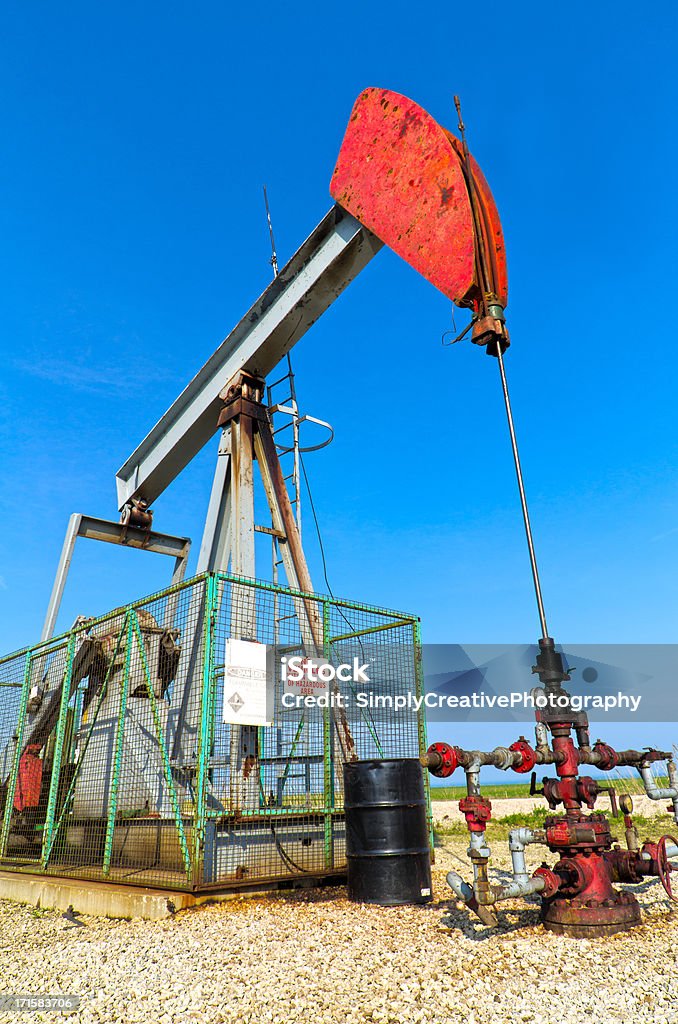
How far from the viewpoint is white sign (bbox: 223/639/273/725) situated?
558 cm

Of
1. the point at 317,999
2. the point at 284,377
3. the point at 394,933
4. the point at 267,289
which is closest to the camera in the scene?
the point at 317,999

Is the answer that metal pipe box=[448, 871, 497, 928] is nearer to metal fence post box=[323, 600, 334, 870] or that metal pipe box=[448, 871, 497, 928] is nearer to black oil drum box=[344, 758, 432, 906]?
black oil drum box=[344, 758, 432, 906]

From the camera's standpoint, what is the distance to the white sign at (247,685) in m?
5.58

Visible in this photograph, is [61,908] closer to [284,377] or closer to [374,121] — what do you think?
[284,377]

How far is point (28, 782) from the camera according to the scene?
7.75 m

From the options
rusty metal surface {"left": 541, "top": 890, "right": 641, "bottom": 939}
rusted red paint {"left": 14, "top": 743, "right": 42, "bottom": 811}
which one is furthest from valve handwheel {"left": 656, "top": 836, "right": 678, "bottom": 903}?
rusted red paint {"left": 14, "top": 743, "right": 42, "bottom": 811}

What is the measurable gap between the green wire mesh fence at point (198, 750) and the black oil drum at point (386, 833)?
0.58 m

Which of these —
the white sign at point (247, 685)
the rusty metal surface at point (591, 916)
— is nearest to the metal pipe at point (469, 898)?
the rusty metal surface at point (591, 916)

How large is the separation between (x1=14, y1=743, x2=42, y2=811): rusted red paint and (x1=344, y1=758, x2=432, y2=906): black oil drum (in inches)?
154

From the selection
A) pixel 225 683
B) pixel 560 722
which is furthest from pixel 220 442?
pixel 560 722

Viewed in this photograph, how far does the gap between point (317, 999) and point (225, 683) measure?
8.45ft

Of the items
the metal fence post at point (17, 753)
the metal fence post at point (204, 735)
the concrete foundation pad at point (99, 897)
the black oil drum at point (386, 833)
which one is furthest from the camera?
the metal fence post at point (17, 753)

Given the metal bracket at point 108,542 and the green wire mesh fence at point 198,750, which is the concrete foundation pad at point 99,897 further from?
the metal bracket at point 108,542

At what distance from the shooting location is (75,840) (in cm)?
683
